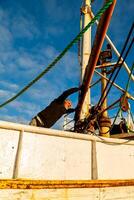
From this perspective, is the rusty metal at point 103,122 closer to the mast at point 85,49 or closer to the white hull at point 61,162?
the mast at point 85,49

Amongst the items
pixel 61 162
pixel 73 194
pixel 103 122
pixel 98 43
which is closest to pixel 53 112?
pixel 103 122

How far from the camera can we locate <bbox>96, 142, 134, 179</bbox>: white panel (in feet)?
13.6

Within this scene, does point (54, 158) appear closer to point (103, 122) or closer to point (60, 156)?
point (60, 156)

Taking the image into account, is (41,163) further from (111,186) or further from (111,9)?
(111,9)

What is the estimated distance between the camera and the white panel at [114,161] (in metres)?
4.14

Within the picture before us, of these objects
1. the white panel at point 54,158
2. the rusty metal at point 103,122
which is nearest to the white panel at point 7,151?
the white panel at point 54,158

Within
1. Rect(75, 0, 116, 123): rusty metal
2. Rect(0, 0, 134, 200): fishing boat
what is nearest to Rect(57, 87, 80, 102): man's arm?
Rect(75, 0, 116, 123): rusty metal

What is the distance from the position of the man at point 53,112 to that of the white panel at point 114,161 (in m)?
2.43

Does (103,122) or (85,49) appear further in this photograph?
(85,49)

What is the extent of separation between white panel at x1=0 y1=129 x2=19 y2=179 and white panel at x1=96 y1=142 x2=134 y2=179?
144 cm

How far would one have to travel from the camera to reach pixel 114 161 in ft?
14.0

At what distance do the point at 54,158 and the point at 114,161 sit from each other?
1.12 meters

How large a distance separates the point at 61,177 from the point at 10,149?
881 mm

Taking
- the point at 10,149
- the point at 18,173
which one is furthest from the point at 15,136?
the point at 18,173
